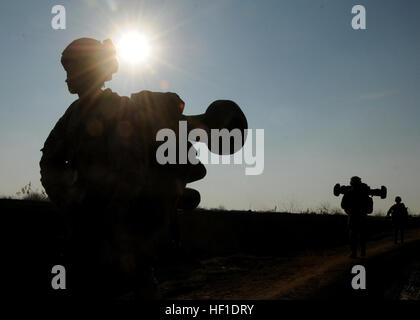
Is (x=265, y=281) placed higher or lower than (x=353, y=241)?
lower

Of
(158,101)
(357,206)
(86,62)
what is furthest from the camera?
(357,206)

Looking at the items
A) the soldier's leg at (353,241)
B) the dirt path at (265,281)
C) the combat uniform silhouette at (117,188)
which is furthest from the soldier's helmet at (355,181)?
the combat uniform silhouette at (117,188)

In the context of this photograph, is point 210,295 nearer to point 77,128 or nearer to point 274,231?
point 77,128

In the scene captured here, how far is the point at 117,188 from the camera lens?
1.38 metres

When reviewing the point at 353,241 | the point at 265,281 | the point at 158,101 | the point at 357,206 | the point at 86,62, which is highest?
the point at 86,62

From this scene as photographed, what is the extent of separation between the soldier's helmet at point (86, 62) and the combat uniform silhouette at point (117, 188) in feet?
0.35

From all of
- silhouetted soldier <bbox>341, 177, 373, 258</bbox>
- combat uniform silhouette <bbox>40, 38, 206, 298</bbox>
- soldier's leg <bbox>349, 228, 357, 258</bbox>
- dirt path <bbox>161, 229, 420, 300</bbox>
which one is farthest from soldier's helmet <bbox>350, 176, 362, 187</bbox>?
combat uniform silhouette <bbox>40, 38, 206, 298</bbox>

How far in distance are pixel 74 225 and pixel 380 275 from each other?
29.8 ft

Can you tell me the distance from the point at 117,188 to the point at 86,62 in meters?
0.62

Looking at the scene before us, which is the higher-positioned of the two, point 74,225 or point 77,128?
point 77,128

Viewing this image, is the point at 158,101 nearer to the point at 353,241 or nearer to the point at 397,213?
the point at 353,241

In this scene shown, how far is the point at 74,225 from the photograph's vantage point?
1.51 metres

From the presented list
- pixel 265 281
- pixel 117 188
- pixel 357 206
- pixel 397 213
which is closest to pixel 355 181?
pixel 357 206
